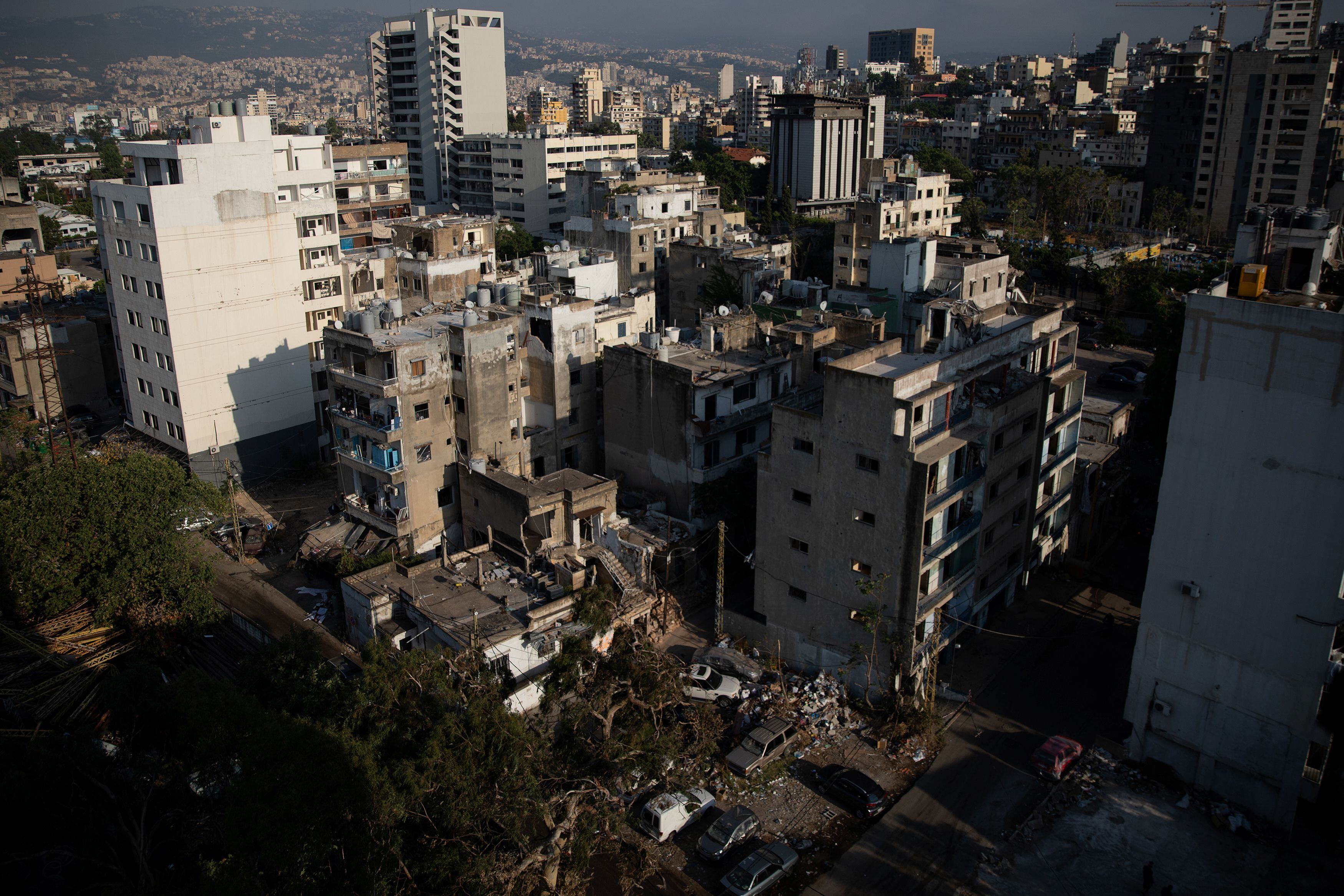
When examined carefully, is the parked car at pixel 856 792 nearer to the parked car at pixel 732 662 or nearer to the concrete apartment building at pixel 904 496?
the concrete apartment building at pixel 904 496

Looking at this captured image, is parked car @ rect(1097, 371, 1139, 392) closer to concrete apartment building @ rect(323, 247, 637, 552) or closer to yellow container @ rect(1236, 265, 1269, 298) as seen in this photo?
concrete apartment building @ rect(323, 247, 637, 552)

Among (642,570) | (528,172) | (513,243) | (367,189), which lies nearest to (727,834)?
(642,570)

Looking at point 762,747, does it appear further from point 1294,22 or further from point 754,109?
point 754,109

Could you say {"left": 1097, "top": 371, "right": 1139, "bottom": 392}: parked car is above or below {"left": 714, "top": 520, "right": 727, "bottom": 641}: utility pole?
above

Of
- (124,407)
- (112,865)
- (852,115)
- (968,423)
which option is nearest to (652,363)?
(968,423)

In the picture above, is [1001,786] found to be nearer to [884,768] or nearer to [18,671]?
[884,768]

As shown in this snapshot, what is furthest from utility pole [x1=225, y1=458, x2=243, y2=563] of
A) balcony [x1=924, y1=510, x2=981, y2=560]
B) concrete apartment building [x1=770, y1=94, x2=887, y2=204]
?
concrete apartment building [x1=770, y1=94, x2=887, y2=204]

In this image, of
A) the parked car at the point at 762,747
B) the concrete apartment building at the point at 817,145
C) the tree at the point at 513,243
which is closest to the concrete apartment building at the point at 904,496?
the parked car at the point at 762,747
